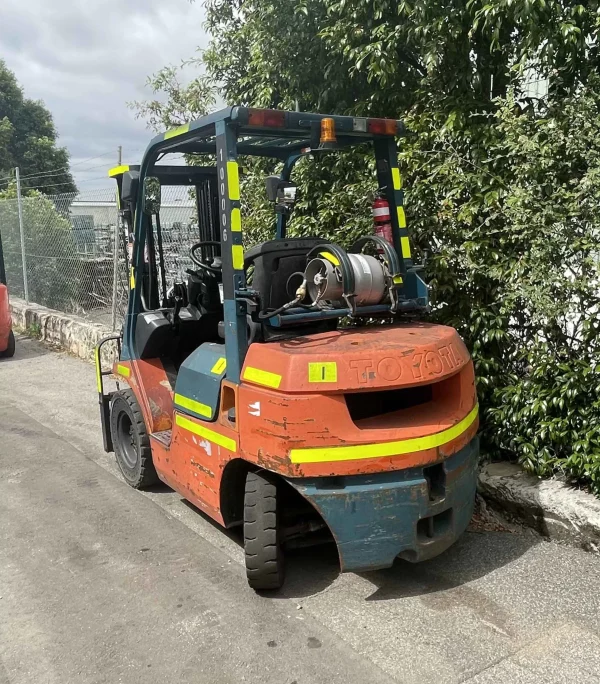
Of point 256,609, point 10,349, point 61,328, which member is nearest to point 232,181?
point 256,609

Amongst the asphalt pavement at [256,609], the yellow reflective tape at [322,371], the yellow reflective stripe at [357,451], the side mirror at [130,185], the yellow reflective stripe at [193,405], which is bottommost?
the asphalt pavement at [256,609]

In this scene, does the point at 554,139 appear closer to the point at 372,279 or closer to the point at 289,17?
the point at 372,279

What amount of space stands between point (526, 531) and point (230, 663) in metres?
2.00

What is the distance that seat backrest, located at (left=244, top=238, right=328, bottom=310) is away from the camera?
368 cm

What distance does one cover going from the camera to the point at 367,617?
10.4 feet

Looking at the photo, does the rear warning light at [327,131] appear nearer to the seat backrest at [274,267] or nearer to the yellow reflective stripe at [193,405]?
the seat backrest at [274,267]

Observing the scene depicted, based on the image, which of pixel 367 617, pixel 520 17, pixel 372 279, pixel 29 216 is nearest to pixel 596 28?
pixel 520 17

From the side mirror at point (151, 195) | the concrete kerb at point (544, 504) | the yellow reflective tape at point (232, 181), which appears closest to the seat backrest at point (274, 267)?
the yellow reflective tape at point (232, 181)

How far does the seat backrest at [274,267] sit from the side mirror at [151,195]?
1.06 meters

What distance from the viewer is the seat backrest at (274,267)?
145 inches

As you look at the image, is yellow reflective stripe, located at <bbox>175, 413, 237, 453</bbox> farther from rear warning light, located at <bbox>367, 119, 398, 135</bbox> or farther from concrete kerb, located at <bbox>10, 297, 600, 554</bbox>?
rear warning light, located at <bbox>367, 119, 398, 135</bbox>

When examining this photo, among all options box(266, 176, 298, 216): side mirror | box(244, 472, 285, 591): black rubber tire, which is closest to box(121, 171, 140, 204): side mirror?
box(266, 176, 298, 216): side mirror

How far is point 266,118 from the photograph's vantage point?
3322 mm

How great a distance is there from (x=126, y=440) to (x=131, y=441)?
2.7 inches
